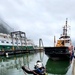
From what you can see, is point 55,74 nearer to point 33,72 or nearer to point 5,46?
point 33,72

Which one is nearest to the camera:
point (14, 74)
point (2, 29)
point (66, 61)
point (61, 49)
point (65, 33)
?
point (14, 74)

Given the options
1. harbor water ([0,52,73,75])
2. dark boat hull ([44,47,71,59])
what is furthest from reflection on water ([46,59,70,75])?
dark boat hull ([44,47,71,59])

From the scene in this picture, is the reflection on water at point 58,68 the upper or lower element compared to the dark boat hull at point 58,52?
lower

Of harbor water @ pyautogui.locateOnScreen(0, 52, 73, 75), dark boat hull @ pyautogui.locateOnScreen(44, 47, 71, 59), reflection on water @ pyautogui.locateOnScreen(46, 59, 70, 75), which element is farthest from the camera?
dark boat hull @ pyautogui.locateOnScreen(44, 47, 71, 59)

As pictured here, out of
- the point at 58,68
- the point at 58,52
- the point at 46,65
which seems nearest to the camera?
the point at 58,68

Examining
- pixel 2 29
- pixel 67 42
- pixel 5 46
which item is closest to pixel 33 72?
pixel 67 42

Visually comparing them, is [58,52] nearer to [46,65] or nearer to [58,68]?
[46,65]

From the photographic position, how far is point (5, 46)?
7756cm

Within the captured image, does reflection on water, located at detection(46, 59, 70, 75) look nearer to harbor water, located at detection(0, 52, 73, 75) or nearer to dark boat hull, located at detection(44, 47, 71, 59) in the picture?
harbor water, located at detection(0, 52, 73, 75)

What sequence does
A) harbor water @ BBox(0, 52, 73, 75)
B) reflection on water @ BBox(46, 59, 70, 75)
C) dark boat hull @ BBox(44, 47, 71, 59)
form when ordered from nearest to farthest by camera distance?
1. harbor water @ BBox(0, 52, 73, 75)
2. reflection on water @ BBox(46, 59, 70, 75)
3. dark boat hull @ BBox(44, 47, 71, 59)

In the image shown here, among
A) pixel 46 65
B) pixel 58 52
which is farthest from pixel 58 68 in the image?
pixel 58 52

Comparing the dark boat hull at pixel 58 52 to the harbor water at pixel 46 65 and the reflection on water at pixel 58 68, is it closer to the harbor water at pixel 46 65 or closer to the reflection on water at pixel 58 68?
the harbor water at pixel 46 65

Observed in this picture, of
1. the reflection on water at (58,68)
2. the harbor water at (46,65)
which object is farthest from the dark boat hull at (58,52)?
the reflection on water at (58,68)

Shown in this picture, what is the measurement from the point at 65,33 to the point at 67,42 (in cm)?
566
